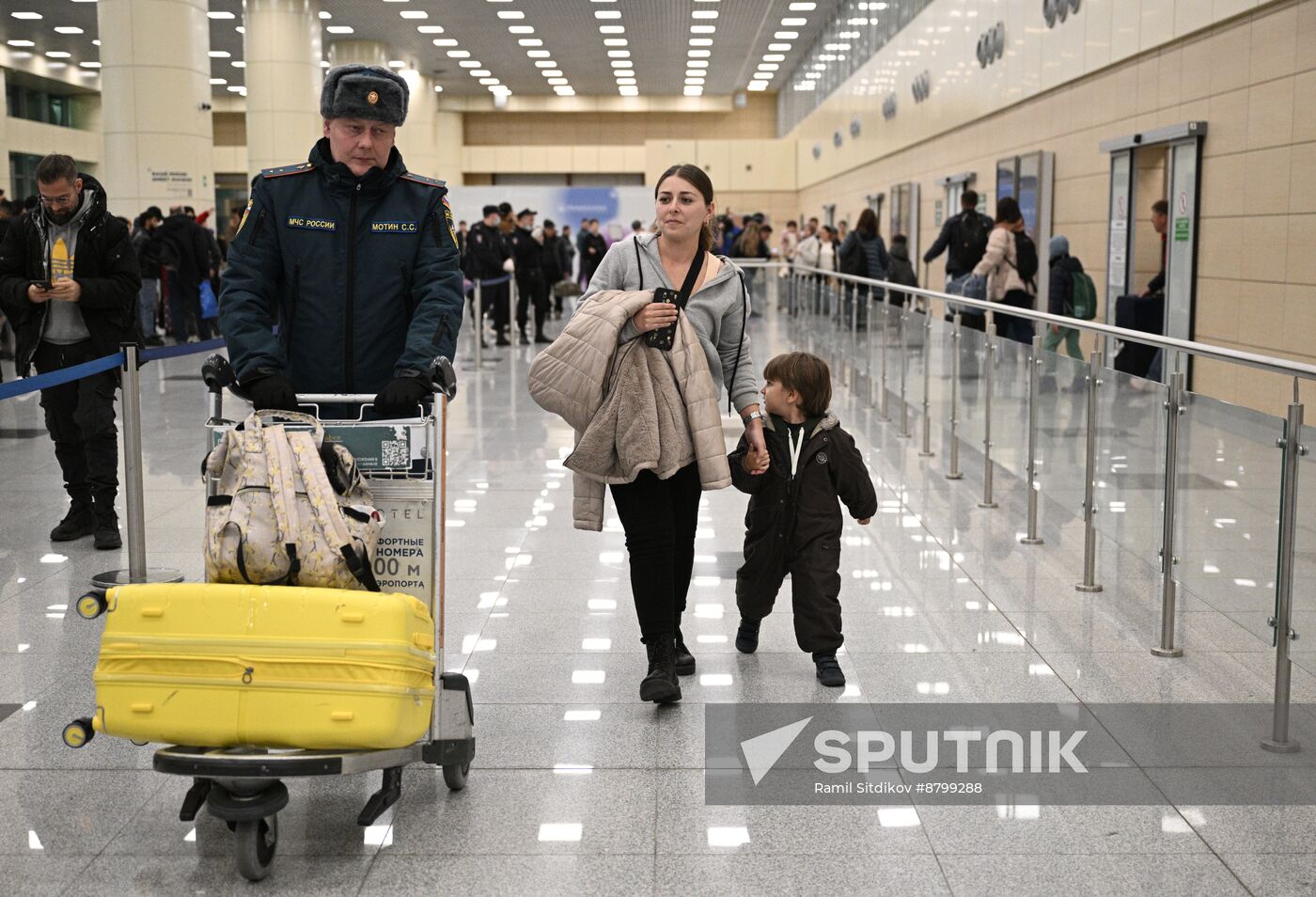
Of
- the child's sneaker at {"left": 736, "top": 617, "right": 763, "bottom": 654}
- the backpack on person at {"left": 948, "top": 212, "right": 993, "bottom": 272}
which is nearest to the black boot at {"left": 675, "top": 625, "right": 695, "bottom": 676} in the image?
the child's sneaker at {"left": 736, "top": 617, "right": 763, "bottom": 654}

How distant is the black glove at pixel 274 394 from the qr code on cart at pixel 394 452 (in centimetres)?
22

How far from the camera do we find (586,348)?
3.73 m

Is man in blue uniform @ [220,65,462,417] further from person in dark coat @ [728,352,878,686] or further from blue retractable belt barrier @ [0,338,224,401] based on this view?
blue retractable belt barrier @ [0,338,224,401]

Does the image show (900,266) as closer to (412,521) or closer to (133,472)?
(133,472)

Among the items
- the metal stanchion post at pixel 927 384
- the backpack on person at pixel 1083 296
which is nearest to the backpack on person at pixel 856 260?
the backpack on person at pixel 1083 296

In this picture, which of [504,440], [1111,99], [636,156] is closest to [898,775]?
[504,440]

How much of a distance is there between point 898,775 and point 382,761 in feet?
4.51

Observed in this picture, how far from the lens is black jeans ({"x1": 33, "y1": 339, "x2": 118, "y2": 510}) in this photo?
6.16m

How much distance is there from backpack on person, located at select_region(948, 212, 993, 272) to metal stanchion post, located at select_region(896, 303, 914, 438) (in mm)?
3223

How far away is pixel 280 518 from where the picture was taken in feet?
9.41

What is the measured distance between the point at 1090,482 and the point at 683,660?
7.15 ft

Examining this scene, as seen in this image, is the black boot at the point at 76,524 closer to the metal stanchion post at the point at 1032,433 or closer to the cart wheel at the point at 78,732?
the cart wheel at the point at 78,732

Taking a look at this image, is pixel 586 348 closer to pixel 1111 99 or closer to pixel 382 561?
pixel 382 561

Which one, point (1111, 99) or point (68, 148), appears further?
point (68, 148)
